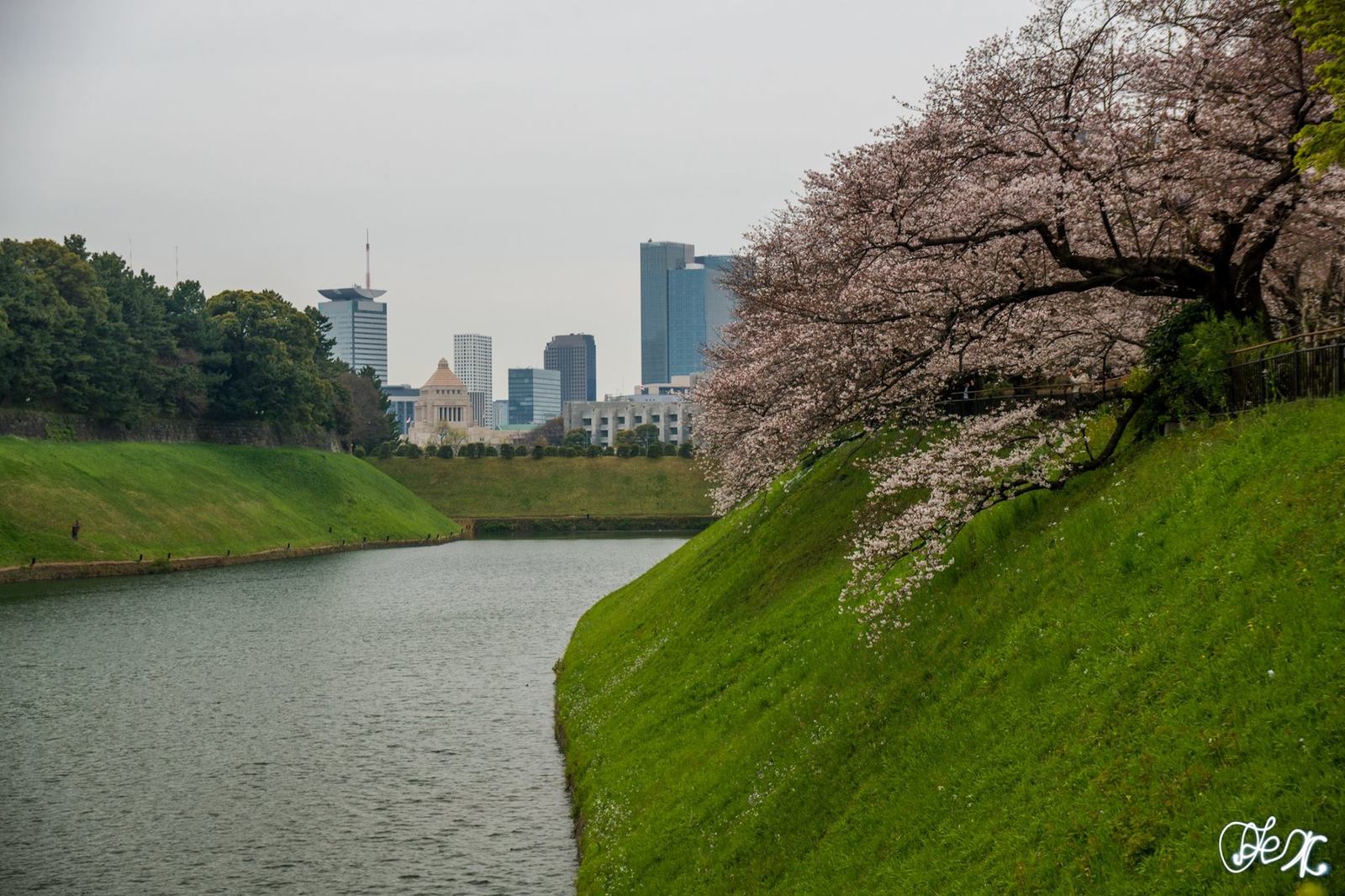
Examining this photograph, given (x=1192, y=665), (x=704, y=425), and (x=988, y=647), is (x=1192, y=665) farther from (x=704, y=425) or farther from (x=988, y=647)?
(x=704, y=425)

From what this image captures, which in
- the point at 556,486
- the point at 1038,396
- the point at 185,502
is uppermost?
the point at 1038,396

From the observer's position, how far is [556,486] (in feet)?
498

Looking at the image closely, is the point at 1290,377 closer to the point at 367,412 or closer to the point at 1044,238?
the point at 1044,238

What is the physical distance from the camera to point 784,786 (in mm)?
15594

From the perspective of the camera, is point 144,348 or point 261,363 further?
point 261,363

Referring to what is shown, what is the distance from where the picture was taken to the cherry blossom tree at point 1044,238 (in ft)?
59.2

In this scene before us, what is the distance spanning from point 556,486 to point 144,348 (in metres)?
54.5

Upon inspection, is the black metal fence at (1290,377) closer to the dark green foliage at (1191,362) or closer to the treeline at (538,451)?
the dark green foliage at (1191,362)

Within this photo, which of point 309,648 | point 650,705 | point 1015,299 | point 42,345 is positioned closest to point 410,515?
point 42,345

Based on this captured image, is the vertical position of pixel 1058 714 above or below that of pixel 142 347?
below

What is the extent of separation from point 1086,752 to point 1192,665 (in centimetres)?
124

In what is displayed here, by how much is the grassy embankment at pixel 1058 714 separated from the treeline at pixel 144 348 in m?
93.8
